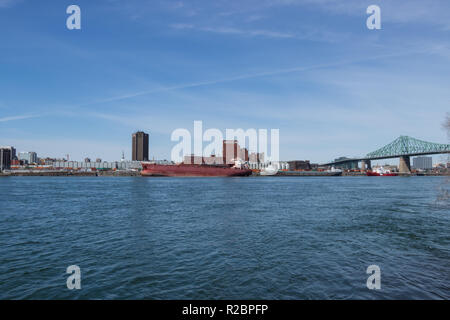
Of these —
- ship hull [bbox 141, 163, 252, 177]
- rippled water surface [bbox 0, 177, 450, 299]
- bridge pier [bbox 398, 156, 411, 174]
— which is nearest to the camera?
rippled water surface [bbox 0, 177, 450, 299]

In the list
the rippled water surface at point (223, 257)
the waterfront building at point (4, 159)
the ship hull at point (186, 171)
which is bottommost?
the rippled water surface at point (223, 257)

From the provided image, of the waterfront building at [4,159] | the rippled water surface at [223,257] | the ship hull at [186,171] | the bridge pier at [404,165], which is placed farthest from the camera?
the waterfront building at [4,159]

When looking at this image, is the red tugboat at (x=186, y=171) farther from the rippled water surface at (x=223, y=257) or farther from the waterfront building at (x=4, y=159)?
the waterfront building at (x=4, y=159)

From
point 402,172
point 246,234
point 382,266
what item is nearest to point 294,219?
point 246,234

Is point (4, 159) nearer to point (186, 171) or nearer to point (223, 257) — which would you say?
point (186, 171)

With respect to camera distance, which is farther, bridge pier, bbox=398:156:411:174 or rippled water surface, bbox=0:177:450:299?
bridge pier, bbox=398:156:411:174

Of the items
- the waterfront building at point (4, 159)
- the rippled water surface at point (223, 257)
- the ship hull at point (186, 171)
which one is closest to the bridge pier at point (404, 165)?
the ship hull at point (186, 171)

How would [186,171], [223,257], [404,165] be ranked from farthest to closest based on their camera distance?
[404,165] → [186,171] → [223,257]

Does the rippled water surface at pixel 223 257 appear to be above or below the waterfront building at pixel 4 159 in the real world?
below

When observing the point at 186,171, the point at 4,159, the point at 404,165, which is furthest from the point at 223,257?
the point at 4,159

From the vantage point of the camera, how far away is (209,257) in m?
11.2

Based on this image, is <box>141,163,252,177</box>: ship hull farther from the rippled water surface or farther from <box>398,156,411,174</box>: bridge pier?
<box>398,156,411,174</box>: bridge pier

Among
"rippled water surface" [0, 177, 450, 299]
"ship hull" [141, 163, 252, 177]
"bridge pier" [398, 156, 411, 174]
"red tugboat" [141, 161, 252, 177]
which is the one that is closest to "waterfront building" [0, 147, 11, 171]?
"ship hull" [141, 163, 252, 177]
